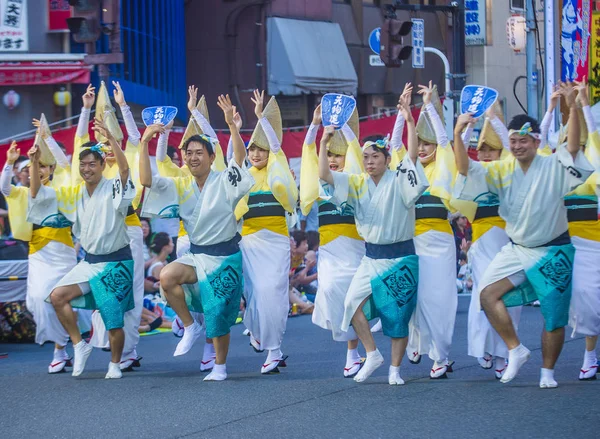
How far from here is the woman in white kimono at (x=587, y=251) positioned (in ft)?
28.2

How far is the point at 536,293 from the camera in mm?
8117

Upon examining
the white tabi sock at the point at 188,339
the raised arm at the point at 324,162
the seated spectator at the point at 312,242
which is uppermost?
the raised arm at the point at 324,162

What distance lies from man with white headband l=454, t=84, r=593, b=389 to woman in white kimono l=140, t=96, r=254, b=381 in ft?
5.90

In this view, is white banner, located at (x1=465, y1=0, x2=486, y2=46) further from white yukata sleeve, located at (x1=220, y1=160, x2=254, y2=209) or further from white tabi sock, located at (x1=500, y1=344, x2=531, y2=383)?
white tabi sock, located at (x1=500, y1=344, x2=531, y2=383)

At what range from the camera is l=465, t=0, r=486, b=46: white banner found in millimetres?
19016

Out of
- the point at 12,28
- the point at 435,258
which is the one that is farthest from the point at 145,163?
the point at 12,28

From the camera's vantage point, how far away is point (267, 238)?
371 inches

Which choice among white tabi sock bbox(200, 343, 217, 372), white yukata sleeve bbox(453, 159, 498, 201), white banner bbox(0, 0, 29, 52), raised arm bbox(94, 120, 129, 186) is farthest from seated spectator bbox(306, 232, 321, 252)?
white yukata sleeve bbox(453, 159, 498, 201)

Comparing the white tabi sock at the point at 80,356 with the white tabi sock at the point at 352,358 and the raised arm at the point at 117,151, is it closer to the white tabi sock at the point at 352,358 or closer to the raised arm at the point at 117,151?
the raised arm at the point at 117,151

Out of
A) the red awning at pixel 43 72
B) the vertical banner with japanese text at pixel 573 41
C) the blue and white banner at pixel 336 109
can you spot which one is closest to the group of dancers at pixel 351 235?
the blue and white banner at pixel 336 109

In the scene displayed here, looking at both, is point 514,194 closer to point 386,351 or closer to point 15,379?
point 386,351

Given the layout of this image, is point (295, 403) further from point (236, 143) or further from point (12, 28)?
point (12, 28)

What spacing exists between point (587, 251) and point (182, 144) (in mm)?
3188

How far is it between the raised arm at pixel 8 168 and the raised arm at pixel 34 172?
20 cm
